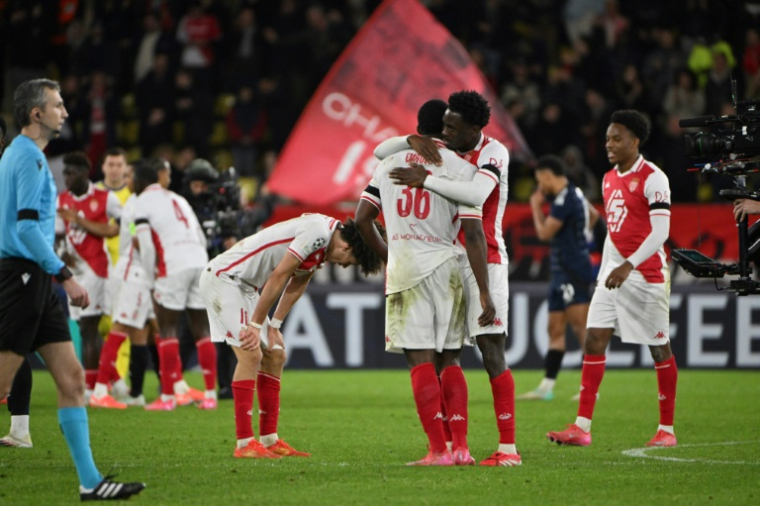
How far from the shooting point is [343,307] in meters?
16.5

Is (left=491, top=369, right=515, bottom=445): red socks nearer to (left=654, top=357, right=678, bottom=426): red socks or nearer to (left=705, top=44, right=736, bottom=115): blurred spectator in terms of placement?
(left=654, top=357, right=678, bottom=426): red socks

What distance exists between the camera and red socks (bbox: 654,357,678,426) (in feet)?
30.6

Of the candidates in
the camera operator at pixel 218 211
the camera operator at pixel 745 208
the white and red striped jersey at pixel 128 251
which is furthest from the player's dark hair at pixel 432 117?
the camera operator at pixel 218 211

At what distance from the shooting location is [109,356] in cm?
1253

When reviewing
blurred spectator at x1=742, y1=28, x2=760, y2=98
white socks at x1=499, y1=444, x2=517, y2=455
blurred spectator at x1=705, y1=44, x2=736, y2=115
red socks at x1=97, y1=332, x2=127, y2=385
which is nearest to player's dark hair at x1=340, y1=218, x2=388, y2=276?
white socks at x1=499, y1=444, x2=517, y2=455

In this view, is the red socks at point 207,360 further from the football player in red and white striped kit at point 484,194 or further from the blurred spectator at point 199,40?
the blurred spectator at point 199,40

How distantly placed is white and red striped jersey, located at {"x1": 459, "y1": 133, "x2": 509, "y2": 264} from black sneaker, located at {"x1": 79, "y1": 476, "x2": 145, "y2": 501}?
2.87m

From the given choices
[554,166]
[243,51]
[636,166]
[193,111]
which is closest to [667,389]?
[636,166]

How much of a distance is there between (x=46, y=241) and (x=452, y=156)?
272cm

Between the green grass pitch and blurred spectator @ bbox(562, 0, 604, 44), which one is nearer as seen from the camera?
the green grass pitch

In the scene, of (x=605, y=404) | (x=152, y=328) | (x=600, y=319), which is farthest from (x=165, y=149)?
(x=600, y=319)

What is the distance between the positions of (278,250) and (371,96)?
9.91 meters

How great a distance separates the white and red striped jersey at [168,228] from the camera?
1225cm

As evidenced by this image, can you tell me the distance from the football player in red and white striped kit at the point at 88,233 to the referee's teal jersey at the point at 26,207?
6165mm
